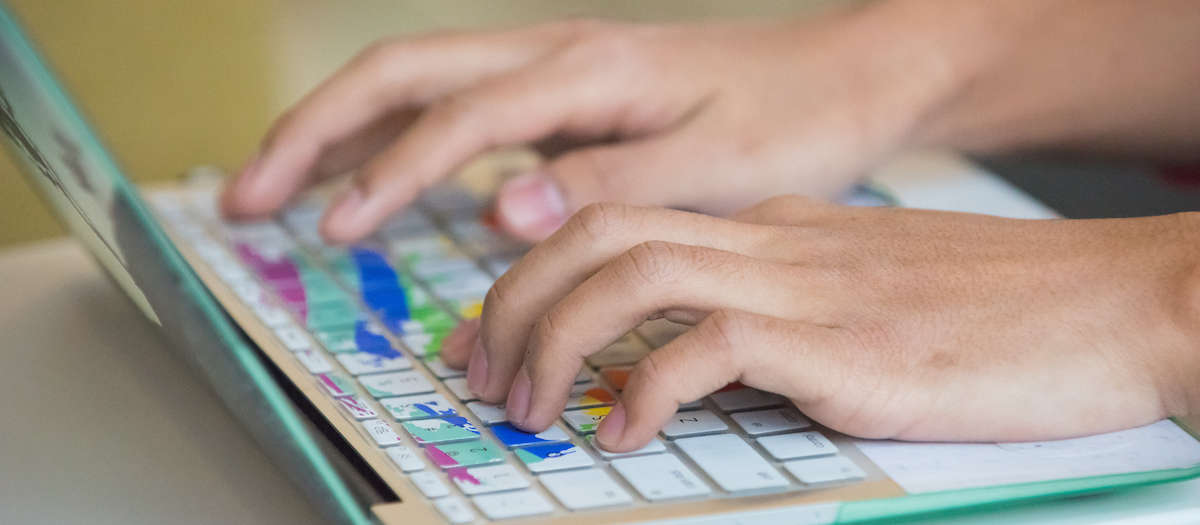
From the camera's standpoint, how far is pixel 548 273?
1.78 ft

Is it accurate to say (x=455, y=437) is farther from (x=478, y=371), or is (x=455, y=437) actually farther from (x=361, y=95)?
(x=361, y=95)

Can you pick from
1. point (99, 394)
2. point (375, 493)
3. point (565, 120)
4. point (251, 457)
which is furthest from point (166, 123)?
point (375, 493)

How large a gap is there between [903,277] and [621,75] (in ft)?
1.20

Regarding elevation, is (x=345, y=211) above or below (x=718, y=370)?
above

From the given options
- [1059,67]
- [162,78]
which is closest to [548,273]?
[1059,67]

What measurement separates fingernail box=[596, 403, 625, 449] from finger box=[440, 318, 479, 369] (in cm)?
11

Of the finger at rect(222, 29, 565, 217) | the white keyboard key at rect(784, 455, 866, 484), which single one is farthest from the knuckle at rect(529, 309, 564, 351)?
the finger at rect(222, 29, 565, 217)

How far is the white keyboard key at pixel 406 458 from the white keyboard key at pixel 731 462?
11 cm

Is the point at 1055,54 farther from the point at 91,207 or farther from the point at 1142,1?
the point at 91,207

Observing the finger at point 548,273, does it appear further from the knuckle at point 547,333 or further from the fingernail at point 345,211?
the fingernail at point 345,211

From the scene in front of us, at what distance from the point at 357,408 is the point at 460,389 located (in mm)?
54

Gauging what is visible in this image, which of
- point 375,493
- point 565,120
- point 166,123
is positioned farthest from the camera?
point 166,123

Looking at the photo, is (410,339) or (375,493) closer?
(375,493)

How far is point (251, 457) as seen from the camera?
55 cm
